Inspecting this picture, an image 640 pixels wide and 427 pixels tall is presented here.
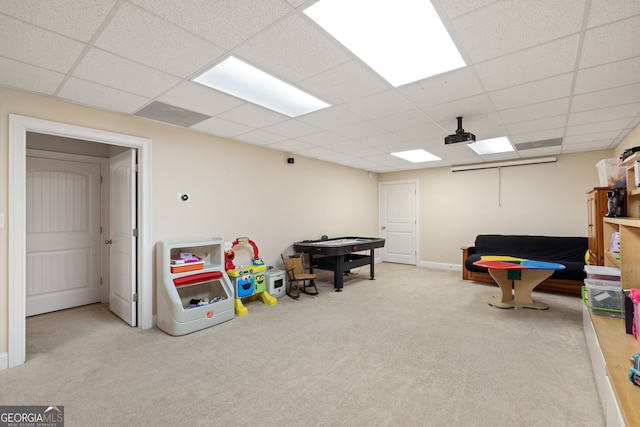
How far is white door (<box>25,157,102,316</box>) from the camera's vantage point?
3885 millimetres

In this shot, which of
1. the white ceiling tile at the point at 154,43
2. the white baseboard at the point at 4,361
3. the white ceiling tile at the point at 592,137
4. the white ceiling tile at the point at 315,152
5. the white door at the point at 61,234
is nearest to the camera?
the white ceiling tile at the point at 154,43

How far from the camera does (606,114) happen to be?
335cm

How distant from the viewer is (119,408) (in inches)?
79.2

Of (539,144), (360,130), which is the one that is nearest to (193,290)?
(360,130)

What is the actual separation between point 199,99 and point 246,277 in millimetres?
2371

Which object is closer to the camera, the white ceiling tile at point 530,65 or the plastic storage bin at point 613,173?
the white ceiling tile at point 530,65

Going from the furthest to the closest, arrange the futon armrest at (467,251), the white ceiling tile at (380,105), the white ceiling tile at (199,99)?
1. the futon armrest at (467,251)
2. the white ceiling tile at (380,105)
3. the white ceiling tile at (199,99)

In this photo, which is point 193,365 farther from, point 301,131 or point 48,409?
point 301,131

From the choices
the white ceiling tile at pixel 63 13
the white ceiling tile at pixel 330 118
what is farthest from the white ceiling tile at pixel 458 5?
the white ceiling tile at pixel 63 13

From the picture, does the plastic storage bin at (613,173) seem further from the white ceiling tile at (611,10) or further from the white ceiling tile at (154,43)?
the white ceiling tile at (154,43)

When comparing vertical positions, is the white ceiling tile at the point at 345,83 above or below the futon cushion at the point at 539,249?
above

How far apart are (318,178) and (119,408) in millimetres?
4687

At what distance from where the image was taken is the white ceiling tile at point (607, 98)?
271 centimetres

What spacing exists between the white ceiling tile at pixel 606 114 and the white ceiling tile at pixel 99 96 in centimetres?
474
